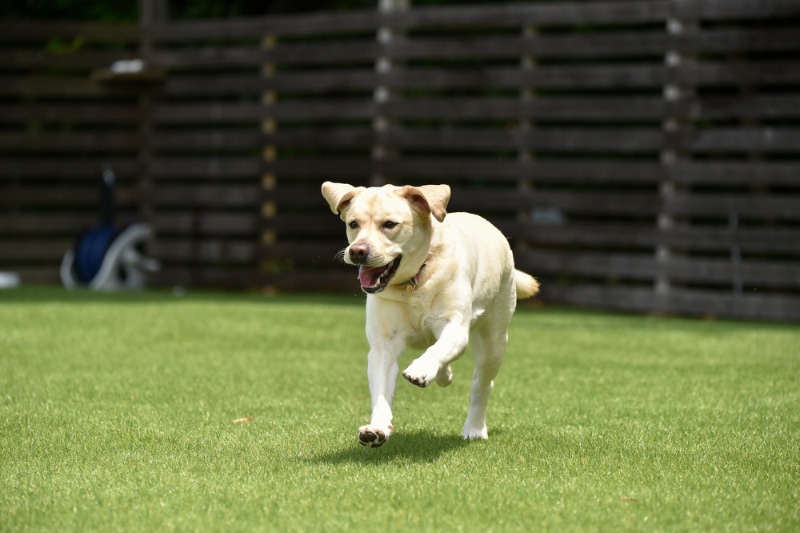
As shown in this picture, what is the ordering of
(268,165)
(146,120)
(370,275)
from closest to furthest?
(370,275), (268,165), (146,120)

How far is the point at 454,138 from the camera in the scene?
11.2 m

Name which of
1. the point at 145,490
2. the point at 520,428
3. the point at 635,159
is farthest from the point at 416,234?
the point at 635,159

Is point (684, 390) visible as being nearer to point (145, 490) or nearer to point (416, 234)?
point (416, 234)

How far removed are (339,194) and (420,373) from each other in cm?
92

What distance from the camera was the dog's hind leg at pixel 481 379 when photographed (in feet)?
15.5

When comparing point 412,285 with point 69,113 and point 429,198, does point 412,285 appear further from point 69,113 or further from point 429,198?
point 69,113

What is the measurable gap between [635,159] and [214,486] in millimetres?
8094

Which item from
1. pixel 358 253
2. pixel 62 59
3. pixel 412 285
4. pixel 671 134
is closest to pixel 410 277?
pixel 412 285

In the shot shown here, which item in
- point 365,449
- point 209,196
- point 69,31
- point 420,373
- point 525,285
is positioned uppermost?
point 69,31

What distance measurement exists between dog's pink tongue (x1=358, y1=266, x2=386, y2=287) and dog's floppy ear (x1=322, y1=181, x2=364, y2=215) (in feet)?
1.16

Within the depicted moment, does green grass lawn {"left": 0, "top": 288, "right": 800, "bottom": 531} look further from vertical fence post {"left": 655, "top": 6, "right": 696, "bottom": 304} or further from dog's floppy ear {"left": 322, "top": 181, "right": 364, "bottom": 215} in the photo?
vertical fence post {"left": 655, "top": 6, "right": 696, "bottom": 304}

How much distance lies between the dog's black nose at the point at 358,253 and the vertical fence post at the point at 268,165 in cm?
802

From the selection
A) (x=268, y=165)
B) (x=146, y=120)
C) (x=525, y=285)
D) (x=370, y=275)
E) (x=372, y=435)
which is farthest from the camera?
(x=146, y=120)

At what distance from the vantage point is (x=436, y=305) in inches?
173
